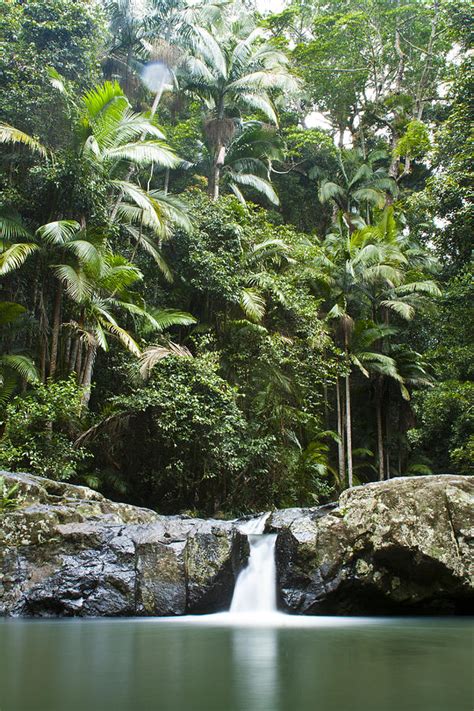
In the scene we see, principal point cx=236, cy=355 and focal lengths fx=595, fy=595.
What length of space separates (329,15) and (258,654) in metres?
29.5

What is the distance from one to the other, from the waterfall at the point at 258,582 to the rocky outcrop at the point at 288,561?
159mm

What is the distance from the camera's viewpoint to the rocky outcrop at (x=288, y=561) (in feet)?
24.7

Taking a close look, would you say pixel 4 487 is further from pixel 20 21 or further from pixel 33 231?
pixel 20 21

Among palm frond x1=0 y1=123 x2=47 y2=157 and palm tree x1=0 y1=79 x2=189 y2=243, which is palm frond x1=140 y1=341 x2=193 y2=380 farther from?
palm frond x1=0 y1=123 x2=47 y2=157

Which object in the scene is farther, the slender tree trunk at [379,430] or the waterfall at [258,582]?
the slender tree trunk at [379,430]

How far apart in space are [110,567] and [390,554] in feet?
11.8

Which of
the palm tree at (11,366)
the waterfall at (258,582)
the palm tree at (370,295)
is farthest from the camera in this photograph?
the palm tree at (370,295)

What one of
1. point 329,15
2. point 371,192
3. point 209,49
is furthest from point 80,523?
point 329,15

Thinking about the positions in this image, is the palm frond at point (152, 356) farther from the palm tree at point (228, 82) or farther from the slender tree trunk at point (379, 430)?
the slender tree trunk at point (379, 430)

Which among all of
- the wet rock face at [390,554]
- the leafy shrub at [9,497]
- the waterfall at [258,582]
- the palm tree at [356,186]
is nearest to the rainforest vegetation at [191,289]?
the leafy shrub at [9,497]

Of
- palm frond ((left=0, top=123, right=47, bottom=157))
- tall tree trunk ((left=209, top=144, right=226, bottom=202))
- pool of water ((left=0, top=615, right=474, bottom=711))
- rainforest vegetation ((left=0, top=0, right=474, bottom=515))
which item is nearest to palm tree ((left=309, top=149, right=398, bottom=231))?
rainforest vegetation ((left=0, top=0, right=474, bottom=515))

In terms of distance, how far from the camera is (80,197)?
14.0 metres

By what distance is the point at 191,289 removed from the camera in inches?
666

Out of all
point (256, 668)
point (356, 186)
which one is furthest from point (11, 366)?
point (356, 186)
